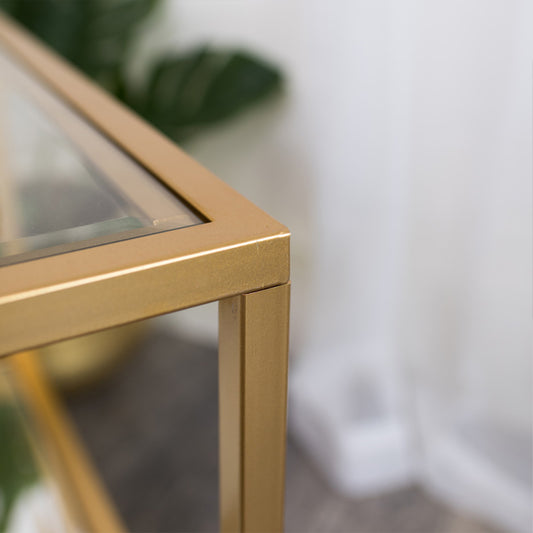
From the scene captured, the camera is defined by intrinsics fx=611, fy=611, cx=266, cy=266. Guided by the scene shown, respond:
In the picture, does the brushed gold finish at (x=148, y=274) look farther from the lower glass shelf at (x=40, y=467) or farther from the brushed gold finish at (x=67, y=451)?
the brushed gold finish at (x=67, y=451)

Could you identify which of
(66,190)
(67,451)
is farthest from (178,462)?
(66,190)

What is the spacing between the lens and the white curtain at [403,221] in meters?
0.59

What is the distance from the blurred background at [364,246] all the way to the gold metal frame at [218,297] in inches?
11.8

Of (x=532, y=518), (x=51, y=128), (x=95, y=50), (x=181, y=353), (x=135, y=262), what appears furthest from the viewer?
(x=181, y=353)

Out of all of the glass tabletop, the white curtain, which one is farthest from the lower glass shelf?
the glass tabletop

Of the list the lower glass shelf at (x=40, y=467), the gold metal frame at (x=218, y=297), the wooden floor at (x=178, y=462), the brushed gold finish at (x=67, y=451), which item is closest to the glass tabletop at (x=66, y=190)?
the gold metal frame at (x=218, y=297)

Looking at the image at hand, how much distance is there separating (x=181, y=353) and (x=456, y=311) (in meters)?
0.66

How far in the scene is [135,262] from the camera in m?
0.21

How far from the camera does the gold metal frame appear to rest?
199mm

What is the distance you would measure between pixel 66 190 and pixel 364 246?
2.01 feet

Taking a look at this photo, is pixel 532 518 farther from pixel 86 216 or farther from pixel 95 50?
pixel 95 50

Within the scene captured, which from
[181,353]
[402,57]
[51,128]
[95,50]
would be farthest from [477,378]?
[95,50]

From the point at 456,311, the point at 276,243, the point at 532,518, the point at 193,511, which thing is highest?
the point at 276,243

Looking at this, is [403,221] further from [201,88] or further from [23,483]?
[23,483]
